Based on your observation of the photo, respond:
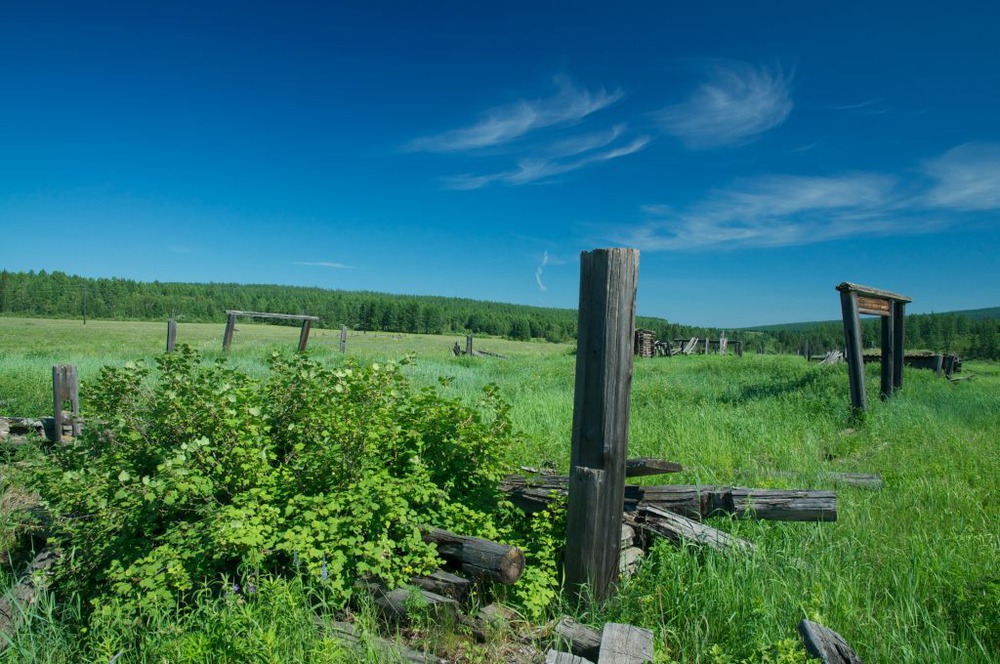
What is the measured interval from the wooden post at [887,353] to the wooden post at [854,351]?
2.17m

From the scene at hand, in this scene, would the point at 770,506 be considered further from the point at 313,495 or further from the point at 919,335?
the point at 919,335

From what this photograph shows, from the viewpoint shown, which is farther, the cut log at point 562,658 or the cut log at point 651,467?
the cut log at point 651,467

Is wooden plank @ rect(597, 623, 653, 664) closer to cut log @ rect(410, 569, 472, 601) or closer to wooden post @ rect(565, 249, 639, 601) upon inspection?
wooden post @ rect(565, 249, 639, 601)

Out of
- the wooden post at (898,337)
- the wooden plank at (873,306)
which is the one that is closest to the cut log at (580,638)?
the wooden plank at (873,306)

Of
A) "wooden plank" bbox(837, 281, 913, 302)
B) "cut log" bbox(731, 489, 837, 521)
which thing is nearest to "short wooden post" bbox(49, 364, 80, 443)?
"cut log" bbox(731, 489, 837, 521)

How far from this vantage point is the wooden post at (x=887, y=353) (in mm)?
10781

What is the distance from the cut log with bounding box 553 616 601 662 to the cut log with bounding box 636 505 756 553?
3.55 feet

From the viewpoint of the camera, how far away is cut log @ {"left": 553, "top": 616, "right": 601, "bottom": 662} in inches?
112

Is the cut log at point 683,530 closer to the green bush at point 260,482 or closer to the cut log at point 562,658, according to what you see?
the green bush at point 260,482

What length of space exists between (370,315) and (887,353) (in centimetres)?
10557

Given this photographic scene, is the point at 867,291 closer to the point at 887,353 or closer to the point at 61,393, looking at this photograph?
the point at 887,353

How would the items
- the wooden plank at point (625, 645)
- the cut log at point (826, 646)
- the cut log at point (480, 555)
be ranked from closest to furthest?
the cut log at point (826, 646)
the wooden plank at point (625, 645)
the cut log at point (480, 555)

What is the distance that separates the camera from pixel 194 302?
10494 centimetres

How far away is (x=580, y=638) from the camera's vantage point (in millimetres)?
2902
